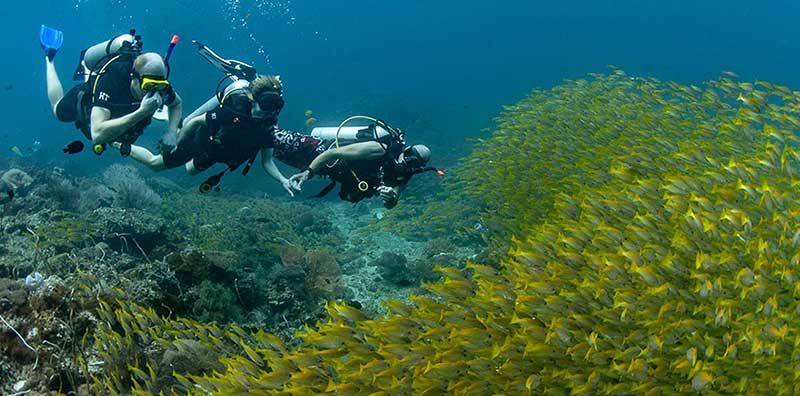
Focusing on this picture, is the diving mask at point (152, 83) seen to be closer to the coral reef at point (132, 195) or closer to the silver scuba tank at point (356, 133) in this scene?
the silver scuba tank at point (356, 133)

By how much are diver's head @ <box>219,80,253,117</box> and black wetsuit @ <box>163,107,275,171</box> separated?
0.09 meters

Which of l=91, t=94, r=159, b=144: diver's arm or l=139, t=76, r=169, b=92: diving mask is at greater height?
l=139, t=76, r=169, b=92: diving mask

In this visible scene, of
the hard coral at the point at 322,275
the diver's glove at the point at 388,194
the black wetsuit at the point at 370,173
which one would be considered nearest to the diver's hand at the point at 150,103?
the black wetsuit at the point at 370,173

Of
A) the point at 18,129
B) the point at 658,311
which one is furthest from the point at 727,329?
the point at 18,129

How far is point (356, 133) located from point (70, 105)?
471 centimetres

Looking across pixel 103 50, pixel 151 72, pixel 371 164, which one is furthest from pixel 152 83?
pixel 371 164

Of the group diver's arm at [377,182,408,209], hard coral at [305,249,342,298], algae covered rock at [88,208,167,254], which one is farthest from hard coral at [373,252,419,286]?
algae covered rock at [88,208,167,254]

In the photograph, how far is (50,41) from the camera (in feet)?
29.6

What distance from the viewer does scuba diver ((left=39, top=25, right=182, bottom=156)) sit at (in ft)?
22.2

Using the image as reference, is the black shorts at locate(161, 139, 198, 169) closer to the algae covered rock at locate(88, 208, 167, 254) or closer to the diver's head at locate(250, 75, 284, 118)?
the diver's head at locate(250, 75, 284, 118)

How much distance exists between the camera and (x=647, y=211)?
571cm

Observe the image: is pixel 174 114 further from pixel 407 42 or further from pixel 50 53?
pixel 407 42

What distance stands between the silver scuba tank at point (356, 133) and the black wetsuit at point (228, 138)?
2.88 feet

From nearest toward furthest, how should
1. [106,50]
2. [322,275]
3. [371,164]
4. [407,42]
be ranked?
1. [371,164]
2. [106,50]
3. [322,275]
4. [407,42]
